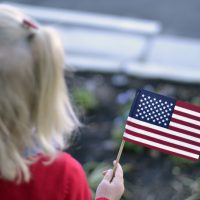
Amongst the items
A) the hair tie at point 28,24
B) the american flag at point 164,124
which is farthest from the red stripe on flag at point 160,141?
the hair tie at point 28,24

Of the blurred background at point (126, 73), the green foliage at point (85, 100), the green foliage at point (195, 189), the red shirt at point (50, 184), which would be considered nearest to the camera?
the red shirt at point (50, 184)

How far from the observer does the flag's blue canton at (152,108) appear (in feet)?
7.67

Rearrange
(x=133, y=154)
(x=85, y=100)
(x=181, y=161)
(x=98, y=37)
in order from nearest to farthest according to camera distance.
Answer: (x=181, y=161) < (x=133, y=154) < (x=85, y=100) < (x=98, y=37)

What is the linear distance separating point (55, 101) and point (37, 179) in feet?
0.88

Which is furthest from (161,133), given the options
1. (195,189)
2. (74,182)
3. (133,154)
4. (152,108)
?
(133,154)

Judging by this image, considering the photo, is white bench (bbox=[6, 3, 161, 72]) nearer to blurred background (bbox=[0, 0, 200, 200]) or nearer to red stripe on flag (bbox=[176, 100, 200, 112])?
blurred background (bbox=[0, 0, 200, 200])

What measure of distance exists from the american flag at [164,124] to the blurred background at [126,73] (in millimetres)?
A: 1214

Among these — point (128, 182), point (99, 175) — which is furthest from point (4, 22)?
point (128, 182)

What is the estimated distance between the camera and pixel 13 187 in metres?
1.96

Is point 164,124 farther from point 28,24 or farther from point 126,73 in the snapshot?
point 126,73

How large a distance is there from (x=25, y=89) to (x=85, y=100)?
9.82 feet

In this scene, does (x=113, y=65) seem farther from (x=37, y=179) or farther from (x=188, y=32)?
(x=37, y=179)

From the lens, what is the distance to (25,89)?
1866mm

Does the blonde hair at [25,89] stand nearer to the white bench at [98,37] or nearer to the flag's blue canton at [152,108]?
the flag's blue canton at [152,108]
